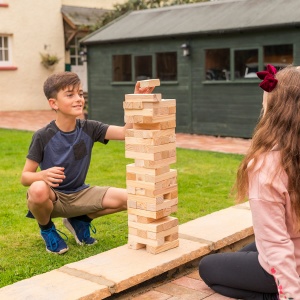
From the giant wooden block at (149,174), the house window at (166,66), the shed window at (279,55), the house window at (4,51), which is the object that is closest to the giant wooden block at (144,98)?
the giant wooden block at (149,174)

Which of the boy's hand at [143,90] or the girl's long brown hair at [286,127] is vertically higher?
the boy's hand at [143,90]

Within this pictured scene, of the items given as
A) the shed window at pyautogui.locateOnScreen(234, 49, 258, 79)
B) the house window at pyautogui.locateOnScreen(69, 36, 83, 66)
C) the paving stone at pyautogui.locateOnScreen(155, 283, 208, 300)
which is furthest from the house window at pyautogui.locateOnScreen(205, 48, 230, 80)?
the house window at pyautogui.locateOnScreen(69, 36, 83, 66)

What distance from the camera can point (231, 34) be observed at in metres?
12.5

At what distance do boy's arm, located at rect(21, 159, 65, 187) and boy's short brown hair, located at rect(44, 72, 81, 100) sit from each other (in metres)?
0.51

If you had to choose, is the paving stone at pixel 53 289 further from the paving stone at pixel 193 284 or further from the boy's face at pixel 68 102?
the boy's face at pixel 68 102

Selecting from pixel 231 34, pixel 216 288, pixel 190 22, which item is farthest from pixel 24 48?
pixel 216 288

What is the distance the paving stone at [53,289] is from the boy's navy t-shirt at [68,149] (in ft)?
3.37

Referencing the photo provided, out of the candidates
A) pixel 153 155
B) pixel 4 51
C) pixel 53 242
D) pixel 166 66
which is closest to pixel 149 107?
pixel 153 155

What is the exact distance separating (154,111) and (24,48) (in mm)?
19274

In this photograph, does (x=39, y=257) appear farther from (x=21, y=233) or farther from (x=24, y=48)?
(x=24, y=48)

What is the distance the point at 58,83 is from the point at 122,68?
37.5 feet

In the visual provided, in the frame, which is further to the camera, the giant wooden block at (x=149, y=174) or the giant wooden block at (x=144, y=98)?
the giant wooden block at (x=149, y=174)

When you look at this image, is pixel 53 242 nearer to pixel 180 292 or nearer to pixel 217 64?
pixel 180 292

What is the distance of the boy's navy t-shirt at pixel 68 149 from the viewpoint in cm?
400
